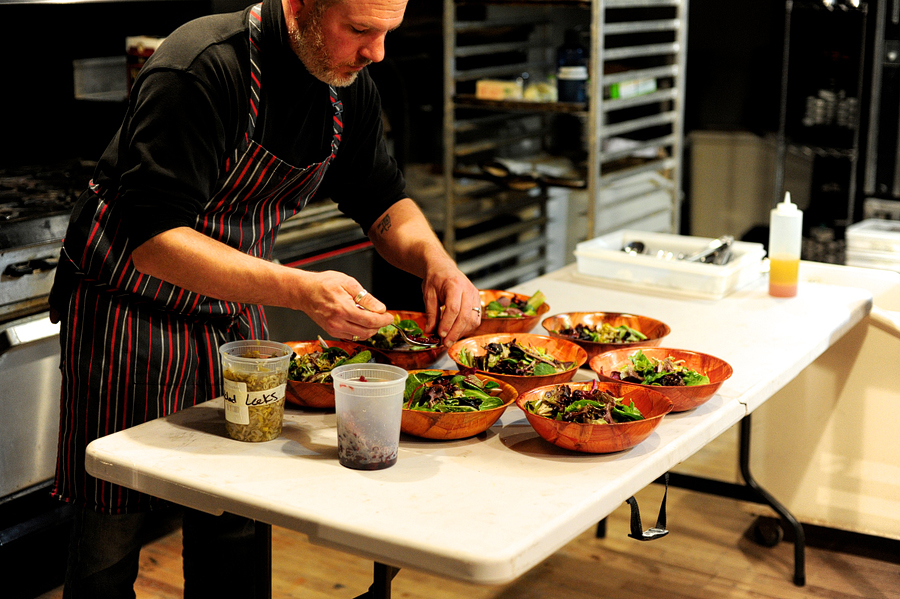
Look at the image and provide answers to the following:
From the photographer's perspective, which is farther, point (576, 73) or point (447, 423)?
point (576, 73)

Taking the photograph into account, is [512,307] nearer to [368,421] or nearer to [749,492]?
[368,421]

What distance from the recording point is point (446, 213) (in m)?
4.27

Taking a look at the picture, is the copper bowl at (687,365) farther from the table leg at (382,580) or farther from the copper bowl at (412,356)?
the table leg at (382,580)

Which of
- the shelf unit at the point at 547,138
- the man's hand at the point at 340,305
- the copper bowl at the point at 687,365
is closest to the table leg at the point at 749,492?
the copper bowl at the point at 687,365

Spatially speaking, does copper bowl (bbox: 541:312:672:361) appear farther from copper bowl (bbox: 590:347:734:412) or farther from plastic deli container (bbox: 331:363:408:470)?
plastic deli container (bbox: 331:363:408:470)

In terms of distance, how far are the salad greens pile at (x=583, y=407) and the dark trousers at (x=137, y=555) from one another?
765mm

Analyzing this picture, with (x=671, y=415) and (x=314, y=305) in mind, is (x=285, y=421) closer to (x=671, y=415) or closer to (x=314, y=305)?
(x=314, y=305)

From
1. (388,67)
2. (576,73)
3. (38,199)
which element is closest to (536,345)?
(38,199)

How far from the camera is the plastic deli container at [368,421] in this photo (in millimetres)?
1511

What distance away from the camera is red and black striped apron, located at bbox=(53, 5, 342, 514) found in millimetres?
1862

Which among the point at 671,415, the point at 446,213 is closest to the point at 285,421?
the point at 671,415

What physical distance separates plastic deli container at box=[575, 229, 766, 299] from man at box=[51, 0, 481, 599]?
0.84 m

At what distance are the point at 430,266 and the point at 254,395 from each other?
0.59 m

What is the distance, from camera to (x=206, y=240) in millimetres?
1719
